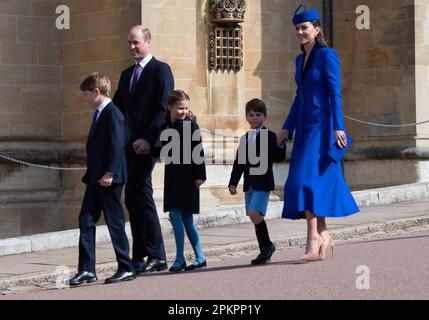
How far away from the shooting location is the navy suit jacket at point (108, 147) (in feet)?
27.5

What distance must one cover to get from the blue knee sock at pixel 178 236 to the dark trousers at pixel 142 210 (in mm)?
139

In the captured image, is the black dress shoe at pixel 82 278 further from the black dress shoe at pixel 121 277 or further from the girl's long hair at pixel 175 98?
the girl's long hair at pixel 175 98

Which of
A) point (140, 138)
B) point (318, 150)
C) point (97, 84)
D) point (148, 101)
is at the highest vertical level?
point (97, 84)

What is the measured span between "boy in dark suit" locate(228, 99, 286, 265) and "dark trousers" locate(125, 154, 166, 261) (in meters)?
0.69

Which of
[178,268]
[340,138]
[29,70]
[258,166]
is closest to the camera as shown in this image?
[340,138]

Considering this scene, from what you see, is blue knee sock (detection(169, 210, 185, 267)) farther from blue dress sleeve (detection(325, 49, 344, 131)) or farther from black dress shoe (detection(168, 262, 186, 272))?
blue dress sleeve (detection(325, 49, 344, 131))

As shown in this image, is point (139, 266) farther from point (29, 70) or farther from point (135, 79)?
point (29, 70)

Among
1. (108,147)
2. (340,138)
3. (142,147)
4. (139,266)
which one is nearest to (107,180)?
(108,147)

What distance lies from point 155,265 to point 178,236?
11.4 inches

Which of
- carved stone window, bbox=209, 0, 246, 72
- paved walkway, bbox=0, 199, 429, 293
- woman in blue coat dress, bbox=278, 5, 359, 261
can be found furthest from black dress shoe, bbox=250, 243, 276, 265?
carved stone window, bbox=209, 0, 246, 72

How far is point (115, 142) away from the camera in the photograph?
8.38 meters

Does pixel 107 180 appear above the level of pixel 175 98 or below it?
below
